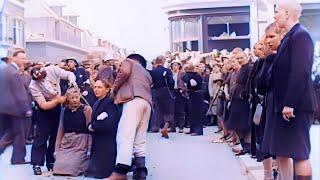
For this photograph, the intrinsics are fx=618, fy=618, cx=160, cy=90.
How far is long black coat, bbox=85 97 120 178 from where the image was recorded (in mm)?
7164

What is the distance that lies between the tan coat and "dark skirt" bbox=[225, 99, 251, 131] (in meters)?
1.97

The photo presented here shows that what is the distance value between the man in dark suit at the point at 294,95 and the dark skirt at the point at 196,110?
23.8ft

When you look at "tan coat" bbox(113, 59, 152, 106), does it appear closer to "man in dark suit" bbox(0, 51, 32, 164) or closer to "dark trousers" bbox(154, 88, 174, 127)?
"man in dark suit" bbox(0, 51, 32, 164)

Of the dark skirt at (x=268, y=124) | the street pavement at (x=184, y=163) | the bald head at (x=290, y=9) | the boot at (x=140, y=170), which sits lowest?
the street pavement at (x=184, y=163)

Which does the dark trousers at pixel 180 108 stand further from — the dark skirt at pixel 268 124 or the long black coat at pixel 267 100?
the dark skirt at pixel 268 124

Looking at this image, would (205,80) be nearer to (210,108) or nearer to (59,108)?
(210,108)

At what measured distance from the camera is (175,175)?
7.44 metres

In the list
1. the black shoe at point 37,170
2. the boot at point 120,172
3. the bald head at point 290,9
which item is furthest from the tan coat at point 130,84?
the bald head at point 290,9

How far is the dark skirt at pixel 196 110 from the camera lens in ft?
39.5

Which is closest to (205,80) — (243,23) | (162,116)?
(162,116)

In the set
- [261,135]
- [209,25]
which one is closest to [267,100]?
[261,135]

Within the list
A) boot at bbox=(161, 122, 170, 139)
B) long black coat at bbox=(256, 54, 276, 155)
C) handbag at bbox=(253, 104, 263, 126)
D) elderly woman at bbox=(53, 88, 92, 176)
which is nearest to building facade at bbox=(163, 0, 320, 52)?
boot at bbox=(161, 122, 170, 139)

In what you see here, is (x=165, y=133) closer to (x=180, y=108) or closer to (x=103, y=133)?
(x=180, y=108)

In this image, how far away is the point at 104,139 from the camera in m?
7.28
